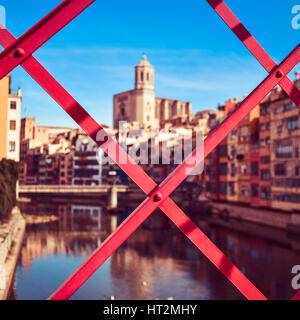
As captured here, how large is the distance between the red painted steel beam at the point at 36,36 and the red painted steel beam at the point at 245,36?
0.44 m

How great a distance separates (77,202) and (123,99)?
48324 millimetres

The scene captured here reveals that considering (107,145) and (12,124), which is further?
(12,124)

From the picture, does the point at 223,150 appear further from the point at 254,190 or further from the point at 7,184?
the point at 7,184

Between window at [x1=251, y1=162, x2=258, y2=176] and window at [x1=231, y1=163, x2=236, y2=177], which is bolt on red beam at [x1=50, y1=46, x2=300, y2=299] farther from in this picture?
window at [x1=231, y1=163, x2=236, y2=177]

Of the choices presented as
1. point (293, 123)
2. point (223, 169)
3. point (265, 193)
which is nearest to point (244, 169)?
point (223, 169)

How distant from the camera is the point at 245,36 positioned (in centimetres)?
137

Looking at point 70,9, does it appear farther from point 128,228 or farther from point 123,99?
point 123,99

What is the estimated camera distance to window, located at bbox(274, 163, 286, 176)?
2561cm

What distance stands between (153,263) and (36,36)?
19.4 meters

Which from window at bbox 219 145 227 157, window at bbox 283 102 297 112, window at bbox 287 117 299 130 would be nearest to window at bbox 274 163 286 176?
window at bbox 287 117 299 130

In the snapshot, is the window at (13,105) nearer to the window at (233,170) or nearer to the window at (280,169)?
the window at (233,170)

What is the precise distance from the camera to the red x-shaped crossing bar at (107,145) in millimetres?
1126

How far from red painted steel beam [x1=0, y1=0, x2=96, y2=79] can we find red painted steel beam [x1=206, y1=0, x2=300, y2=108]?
0.44m

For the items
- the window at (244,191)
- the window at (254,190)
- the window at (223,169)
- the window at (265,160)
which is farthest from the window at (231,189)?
the window at (265,160)
